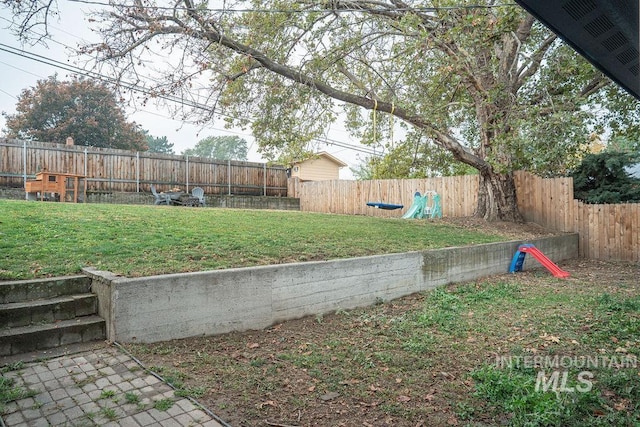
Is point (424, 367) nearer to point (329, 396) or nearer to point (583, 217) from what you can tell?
point (329, 396)

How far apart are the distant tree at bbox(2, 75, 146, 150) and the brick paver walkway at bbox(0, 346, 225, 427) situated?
25.3m

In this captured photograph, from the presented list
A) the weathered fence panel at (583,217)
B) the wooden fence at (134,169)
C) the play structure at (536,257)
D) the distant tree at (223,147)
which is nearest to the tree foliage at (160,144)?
the distant tree at (223,147)

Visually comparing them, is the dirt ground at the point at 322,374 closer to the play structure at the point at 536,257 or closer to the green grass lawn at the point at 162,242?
the green grass lawn at the point at 162,242

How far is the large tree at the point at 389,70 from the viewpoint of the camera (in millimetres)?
6805

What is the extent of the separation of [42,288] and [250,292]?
191cm

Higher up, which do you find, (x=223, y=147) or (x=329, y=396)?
(x=223, y=147)

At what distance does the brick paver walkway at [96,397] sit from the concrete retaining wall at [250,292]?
44 centimetres

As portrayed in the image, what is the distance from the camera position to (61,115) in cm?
2595

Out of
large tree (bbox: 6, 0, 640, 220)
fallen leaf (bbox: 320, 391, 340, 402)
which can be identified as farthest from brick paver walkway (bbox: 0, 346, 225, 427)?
large tree (bbox: 6, 0, 640, 220)

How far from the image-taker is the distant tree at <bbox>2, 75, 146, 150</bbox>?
25.1 m

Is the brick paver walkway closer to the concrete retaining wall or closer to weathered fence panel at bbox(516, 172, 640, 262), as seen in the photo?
the concrete retaining wall

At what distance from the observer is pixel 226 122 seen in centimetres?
930

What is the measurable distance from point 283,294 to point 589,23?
3558 millimetres

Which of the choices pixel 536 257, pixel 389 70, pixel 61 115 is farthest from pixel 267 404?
pixel 61 115
